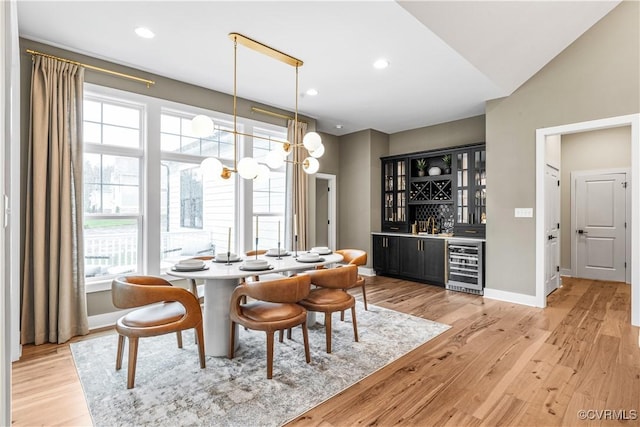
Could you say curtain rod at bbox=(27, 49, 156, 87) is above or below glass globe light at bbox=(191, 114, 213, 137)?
above

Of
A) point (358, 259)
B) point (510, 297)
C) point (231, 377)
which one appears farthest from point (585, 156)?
point (231, 377)

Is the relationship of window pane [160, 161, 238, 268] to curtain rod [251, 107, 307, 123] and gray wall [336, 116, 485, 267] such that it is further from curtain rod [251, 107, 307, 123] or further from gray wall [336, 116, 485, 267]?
gray wall [336, 116, 485, 267]

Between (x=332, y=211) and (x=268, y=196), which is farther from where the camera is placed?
(x=332, y=211)

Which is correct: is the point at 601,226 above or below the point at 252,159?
below

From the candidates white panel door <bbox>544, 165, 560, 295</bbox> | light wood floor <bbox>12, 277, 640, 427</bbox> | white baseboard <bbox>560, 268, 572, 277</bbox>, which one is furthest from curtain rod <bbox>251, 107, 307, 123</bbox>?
white baseboard <bbox>560, 268, 572, 277</bbox>

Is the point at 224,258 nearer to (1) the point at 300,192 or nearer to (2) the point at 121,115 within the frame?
(2) the point at 121,115

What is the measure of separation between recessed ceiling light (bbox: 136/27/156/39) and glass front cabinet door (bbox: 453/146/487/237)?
4.60 m

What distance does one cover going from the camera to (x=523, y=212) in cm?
455

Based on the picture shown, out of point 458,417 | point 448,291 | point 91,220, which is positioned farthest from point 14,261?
point 448,291

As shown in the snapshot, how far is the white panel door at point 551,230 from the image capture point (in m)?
4.71

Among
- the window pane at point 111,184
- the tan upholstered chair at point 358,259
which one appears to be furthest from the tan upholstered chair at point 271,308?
the window pane at point 111,184

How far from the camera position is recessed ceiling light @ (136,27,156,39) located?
10.2ft

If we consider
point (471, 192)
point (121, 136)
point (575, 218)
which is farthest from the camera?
point (575, 218)

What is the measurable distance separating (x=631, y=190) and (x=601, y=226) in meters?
2.12
